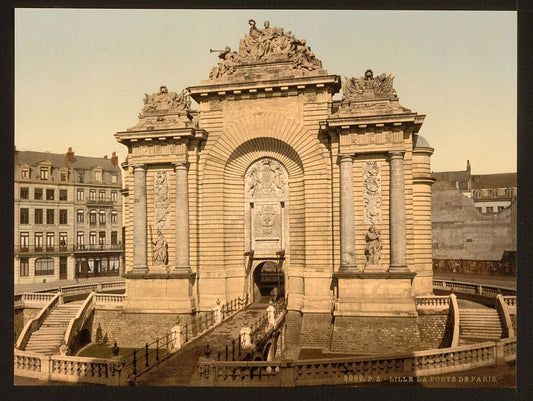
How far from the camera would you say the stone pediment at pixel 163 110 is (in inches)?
1067

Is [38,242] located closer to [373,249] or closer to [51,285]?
[51,285]

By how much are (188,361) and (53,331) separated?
12456mm

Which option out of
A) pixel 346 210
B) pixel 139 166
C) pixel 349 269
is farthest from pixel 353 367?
pixel 139 166

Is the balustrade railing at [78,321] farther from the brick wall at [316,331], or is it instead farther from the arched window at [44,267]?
the arched window at [44,267]

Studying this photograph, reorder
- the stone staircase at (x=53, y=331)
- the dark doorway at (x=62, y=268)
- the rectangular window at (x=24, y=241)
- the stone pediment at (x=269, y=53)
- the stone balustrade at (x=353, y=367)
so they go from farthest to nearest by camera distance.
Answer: the dark doorway at (x=62, y=268) → the rectangular window at (x=24, y=241) → the stone pediment at (x=269, y=53) → the stone staircase at (x=53, y=331) → the stone balustrade at (x=353, y=367)

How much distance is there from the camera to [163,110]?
89.5 feet

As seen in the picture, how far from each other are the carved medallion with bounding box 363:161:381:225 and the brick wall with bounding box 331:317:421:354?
499 cm

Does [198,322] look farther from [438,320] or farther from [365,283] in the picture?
[438,320]

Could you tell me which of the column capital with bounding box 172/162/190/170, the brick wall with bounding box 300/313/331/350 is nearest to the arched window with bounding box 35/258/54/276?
the column capital with bounding box 172/162/190/170

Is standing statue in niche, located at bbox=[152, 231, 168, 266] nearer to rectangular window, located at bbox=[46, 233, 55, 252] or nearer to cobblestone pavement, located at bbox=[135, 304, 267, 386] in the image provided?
cobblestone pavement, located at bbox=[135, 304, 267, 386]

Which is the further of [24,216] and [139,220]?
[24,216]

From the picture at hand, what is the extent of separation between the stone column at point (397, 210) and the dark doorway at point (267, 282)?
25.5 feet

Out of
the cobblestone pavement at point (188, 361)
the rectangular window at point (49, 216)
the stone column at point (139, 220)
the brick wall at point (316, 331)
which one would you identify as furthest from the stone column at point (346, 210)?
the rectangular window at point (49, 216)

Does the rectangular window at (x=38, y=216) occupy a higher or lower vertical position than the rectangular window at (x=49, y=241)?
higher
